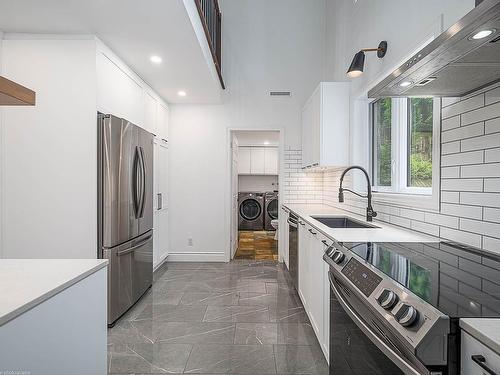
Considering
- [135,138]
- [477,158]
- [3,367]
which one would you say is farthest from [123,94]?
[477,158]

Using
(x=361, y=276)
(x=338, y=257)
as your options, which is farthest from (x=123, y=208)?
(x=361, y=276)

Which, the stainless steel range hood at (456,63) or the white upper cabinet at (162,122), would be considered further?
the white upper cabinet at (162,122)

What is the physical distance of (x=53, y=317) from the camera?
0.97m

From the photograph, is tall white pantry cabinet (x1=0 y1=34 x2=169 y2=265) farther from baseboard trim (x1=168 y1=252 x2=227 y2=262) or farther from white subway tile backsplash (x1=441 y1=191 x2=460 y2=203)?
white subway tile backsplash (x1=441 y1=191 x2=460 y2=203)

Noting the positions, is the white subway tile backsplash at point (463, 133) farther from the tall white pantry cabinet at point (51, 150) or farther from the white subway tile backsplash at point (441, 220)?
the tall white pantry cabinet at point (51, 150)

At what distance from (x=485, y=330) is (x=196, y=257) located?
4340 mm

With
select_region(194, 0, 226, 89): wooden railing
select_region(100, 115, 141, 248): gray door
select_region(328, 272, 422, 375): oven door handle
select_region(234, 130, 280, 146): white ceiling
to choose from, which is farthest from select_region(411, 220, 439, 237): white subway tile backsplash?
select_region(234, 130, 280, 146): white ceiling

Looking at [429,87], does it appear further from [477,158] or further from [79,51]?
[79,51]

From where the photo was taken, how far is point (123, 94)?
9.94ft

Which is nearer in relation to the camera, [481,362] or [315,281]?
[481,362]

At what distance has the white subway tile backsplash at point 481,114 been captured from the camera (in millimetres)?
1346

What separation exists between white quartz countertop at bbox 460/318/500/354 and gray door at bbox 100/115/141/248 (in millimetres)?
2461

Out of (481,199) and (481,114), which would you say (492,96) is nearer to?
(481,114)

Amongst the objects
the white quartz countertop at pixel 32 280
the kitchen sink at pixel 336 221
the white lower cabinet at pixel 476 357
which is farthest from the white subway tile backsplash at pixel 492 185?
the white quartz countertop at pixel 32 280
